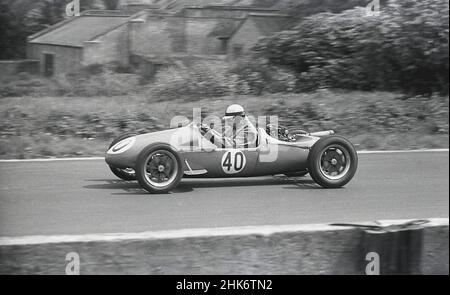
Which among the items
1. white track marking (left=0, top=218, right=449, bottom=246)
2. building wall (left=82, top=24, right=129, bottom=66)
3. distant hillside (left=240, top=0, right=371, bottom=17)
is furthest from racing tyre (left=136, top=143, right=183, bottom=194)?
white track marking (left=0, top=218, right=449, bottom=246)

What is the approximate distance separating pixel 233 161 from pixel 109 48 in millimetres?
1201

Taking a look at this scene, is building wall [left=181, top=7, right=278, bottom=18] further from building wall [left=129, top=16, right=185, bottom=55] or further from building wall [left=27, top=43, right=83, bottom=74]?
building wall [left=27, top=43, right=83, bottom=74]

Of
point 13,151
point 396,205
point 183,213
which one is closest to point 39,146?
point 13,151

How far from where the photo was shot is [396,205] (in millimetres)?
4219

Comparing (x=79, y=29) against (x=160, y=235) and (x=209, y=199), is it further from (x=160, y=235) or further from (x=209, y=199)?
(x=160, y=235)

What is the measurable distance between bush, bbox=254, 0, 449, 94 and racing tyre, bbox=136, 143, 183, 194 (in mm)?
890

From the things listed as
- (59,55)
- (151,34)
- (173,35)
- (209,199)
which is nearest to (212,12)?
(173,35)

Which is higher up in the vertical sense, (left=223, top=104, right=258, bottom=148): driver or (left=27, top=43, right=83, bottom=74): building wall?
(left=27, top=43, right=83, bottom=74): building wall

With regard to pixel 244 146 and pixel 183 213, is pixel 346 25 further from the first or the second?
pixel 183 213

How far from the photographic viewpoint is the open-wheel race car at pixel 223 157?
443cm

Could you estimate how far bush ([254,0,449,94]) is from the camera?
13.2 feet

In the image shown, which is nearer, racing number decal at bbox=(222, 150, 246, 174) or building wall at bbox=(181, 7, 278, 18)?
building wall at bbox=(181, 7, 278, 18)

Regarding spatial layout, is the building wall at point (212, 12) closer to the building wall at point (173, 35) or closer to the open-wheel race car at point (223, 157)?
the building wall at point (173, 35)

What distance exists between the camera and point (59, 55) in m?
3.96
